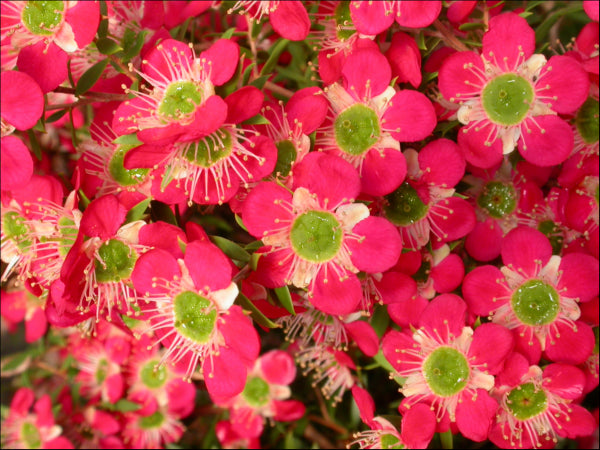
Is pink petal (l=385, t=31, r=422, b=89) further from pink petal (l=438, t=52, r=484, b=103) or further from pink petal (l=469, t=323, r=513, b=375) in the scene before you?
pink petal (l=469, t=323, r=513, b=375)

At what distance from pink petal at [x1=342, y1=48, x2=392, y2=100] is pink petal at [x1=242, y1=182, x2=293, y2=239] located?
0.29 m

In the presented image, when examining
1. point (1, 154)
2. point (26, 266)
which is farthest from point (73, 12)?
point (26, 266)

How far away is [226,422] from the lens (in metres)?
1.95

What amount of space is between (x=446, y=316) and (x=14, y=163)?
39.2 inches

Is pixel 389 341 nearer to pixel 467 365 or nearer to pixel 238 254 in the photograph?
pixel 467 365

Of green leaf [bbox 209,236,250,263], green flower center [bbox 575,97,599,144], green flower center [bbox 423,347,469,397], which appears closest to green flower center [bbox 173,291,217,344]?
green leaf [bbox 209,236,250,263]

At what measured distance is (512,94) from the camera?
4.35 ft

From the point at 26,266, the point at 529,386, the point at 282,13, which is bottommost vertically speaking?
the point at 529,386

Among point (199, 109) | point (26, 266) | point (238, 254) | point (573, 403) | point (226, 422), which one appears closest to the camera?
point (199, 109)

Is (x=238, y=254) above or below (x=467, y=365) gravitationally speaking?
above

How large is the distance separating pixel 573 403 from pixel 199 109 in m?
1.20

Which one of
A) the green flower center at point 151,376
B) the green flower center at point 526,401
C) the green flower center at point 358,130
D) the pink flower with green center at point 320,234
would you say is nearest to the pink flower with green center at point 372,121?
the green flower center at point 358,130

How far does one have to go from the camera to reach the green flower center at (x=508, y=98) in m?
1.32

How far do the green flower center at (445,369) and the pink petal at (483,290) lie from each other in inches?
4.6
